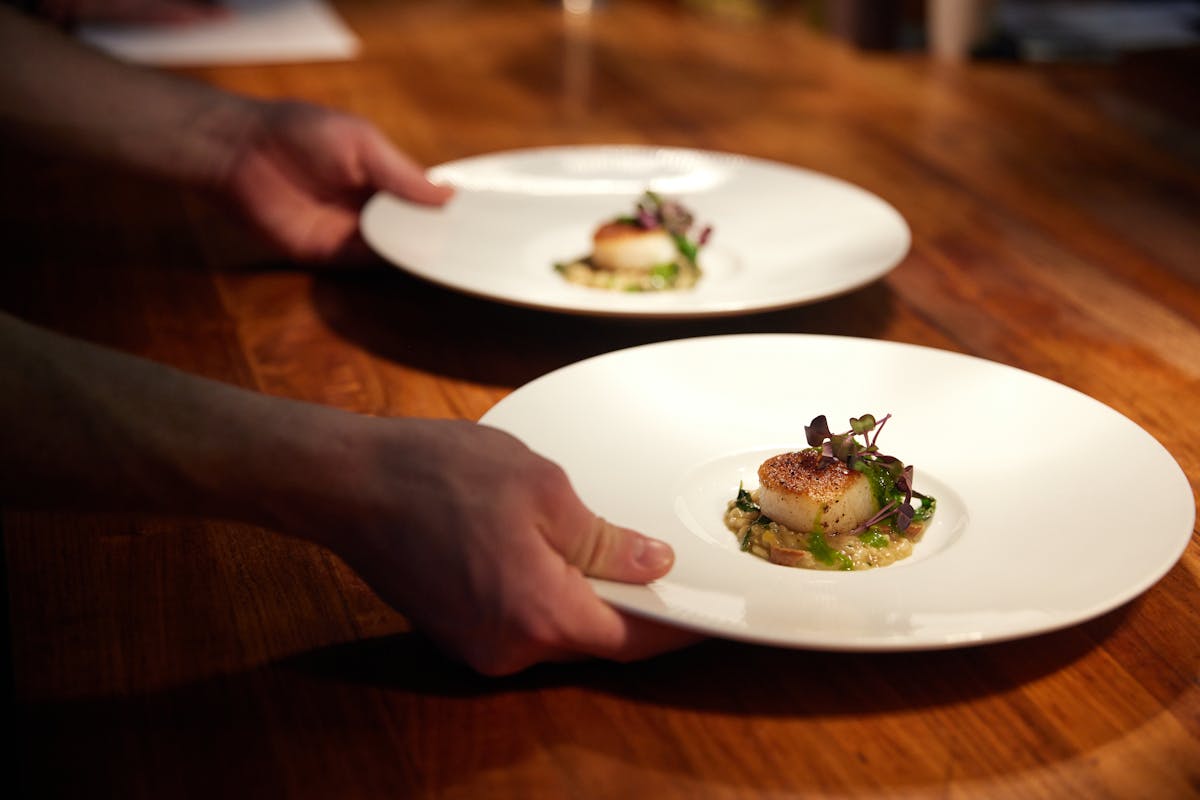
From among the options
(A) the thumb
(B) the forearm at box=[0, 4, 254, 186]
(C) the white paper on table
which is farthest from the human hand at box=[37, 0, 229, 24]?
(A) the thumb

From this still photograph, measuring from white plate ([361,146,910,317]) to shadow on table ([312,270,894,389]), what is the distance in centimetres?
5

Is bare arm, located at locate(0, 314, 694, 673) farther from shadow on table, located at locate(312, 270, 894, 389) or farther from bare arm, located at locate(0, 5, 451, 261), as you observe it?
bare arm, located at locate(0, 5, 451, 261)

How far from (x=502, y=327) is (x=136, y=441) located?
2.09 ft

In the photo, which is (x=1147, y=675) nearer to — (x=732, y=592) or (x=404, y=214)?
(x=732, y=592)

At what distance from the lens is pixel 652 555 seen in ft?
2.78

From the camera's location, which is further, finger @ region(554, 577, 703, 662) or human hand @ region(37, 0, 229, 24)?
human hand @ region(37, 0, 229, 24)

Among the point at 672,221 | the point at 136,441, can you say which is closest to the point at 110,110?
the point at 672,221

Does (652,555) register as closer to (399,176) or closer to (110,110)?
(399,176)

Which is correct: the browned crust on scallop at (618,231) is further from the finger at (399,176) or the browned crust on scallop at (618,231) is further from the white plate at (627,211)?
the finger at (399,176)

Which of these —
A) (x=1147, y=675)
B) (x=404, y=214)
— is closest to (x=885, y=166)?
(x=404, y=214)

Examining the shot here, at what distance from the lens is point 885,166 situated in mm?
2027

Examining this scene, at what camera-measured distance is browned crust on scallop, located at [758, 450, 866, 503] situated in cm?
98

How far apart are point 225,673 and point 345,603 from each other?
11 centimetres

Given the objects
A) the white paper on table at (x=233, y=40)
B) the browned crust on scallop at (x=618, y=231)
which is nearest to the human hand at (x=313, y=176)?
the browned crust on scallop at (x=618, y=231)
